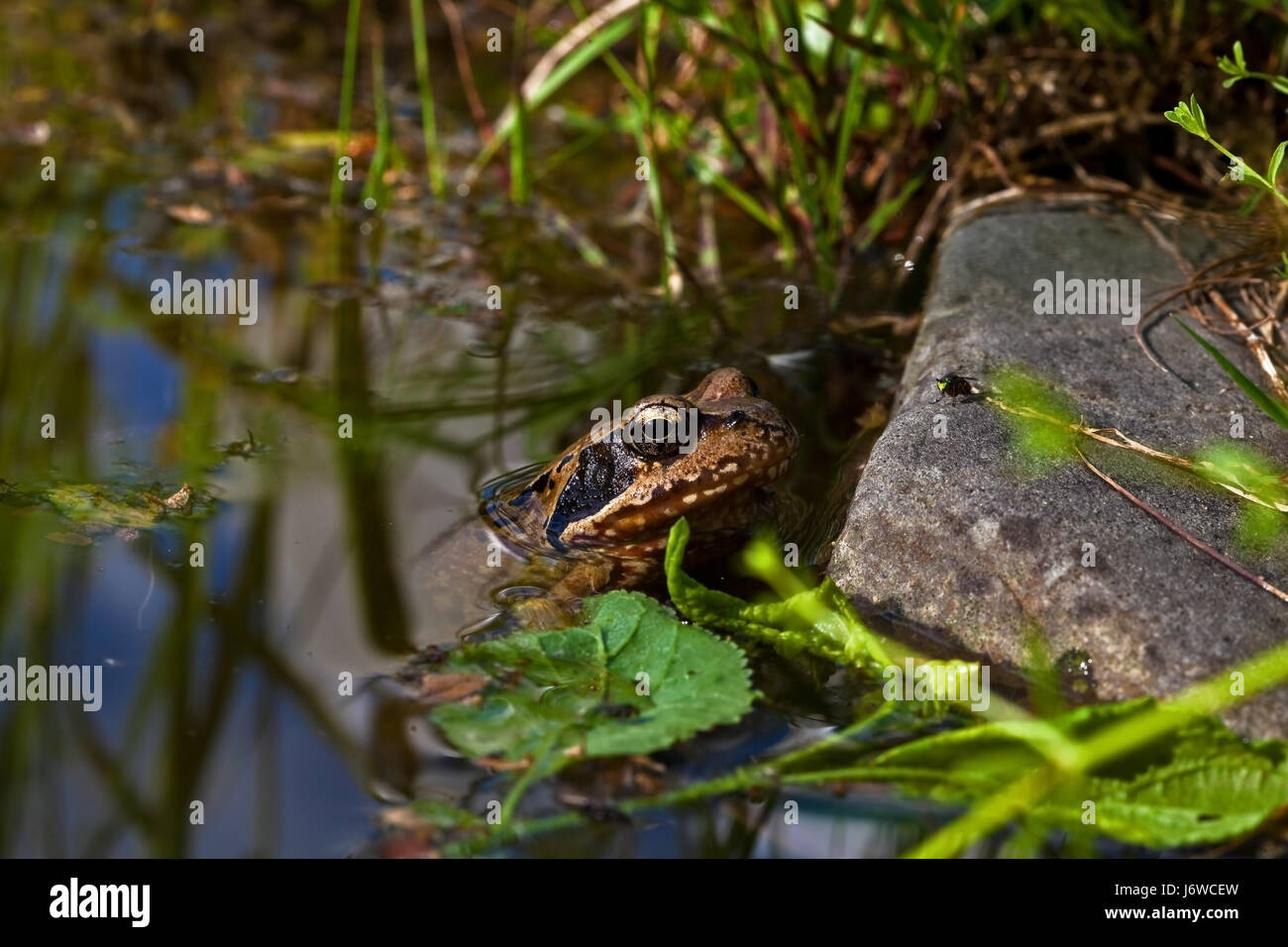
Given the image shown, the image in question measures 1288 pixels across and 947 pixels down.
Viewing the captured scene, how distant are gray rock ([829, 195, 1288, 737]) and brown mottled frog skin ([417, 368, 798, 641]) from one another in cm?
44

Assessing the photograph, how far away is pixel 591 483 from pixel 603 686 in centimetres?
119

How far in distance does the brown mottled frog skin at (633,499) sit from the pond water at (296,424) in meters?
0.23

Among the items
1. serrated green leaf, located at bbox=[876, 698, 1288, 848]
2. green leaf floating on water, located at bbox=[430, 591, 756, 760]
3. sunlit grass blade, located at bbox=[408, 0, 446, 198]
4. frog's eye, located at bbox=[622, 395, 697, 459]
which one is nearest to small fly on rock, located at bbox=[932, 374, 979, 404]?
frog's eye, located at bbox=[622, 395, 697, 459]

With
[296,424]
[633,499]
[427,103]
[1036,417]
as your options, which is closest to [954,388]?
[1036,417]

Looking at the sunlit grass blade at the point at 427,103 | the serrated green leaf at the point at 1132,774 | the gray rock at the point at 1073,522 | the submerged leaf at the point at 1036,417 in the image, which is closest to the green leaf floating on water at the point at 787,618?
the gray rock at the point at 1073,522

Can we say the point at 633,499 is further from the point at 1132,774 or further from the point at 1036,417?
the point at 1132,774

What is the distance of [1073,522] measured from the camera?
372 centimetres

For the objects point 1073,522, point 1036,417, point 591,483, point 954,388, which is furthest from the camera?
point 591,483

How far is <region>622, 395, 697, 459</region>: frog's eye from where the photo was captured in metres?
4.29

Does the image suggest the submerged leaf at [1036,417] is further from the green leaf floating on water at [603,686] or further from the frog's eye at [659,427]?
the green leaf floating on water at [603,686]

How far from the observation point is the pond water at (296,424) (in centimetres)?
335

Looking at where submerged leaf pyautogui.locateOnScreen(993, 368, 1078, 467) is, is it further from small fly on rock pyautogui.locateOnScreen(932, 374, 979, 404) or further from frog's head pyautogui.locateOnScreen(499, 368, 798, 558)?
frog's head pyautogui.locateOnScreen(499, 368, 798, 558)
